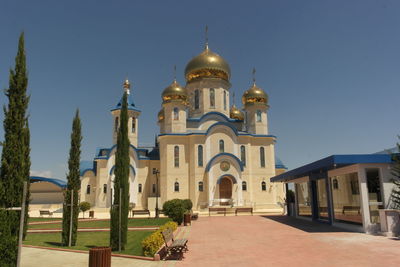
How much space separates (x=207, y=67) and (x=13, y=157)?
27152 mm

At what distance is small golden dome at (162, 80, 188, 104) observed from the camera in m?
32.3

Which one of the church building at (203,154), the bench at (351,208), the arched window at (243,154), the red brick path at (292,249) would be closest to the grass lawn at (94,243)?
the red brick path at (292,249)

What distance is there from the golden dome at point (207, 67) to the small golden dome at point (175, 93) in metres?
1.79

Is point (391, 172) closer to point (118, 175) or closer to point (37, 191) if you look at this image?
point (118, 175)

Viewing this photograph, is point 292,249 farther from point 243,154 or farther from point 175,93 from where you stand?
point 175,93

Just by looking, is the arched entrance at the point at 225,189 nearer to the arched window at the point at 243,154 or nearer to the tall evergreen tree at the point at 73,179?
the arched window at the point at 243,154

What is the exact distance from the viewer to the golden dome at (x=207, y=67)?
32656 mm

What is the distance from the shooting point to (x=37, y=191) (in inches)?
1559

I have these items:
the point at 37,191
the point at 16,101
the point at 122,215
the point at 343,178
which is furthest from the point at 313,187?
the point at 37,191

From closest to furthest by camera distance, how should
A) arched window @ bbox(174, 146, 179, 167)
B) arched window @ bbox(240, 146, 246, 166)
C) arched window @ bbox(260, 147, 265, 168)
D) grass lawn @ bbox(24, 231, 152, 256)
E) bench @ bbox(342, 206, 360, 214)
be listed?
grass lawn @ bbox(24, 231, 152, 256), bench @ bbox(342, 206, 360, 214), arched window @ bbox(174, 146, 179, 167), arched window @ bbox(240, 146, 246, 166), arched window @ bbox(260, 147, 265, 168)

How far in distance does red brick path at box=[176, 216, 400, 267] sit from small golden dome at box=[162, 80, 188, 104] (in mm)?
20962

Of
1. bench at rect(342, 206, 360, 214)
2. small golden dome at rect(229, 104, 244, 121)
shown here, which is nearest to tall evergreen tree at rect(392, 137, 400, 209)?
bench at rect(342, 206, 360, 214)

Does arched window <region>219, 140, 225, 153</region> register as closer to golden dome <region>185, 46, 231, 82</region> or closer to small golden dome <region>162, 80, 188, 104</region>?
small golden dome <region>162, 80, 188, 104</region>

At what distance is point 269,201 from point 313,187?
13.5m
